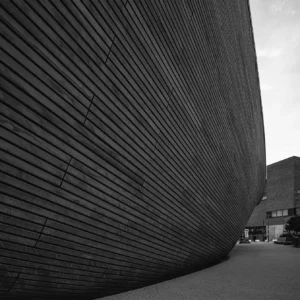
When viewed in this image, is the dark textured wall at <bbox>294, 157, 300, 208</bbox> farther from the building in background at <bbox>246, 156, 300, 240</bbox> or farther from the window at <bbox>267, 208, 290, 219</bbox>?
the window at <bbox>267, 208, 290, 219</bbox>

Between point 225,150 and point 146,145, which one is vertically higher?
point 225,150

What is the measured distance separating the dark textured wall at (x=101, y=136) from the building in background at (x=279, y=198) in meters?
40.9

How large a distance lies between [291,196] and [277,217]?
15.6 ft

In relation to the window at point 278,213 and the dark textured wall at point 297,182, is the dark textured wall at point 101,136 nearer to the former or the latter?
the dark textured wall at point 297,182

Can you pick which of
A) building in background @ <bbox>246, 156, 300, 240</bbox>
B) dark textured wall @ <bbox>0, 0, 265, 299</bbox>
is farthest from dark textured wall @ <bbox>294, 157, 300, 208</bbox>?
dark textured wall @ <bbox>0, 0, 265, 299</bbox>

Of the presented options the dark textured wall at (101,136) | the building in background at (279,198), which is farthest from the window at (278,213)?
the dark textured wall at (101,136)

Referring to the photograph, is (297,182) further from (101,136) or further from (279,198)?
(101,136)

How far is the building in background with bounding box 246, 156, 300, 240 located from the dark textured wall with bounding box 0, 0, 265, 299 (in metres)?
40.9

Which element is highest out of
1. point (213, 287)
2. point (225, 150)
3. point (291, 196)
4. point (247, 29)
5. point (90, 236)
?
point (291, 196)

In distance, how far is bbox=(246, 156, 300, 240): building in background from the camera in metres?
40.9

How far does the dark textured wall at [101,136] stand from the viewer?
7.75 feet

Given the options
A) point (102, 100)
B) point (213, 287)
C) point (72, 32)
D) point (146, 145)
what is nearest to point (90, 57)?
point (72, 32)

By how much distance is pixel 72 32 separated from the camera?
8.52 feet

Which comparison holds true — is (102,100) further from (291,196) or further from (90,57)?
(291,196)
